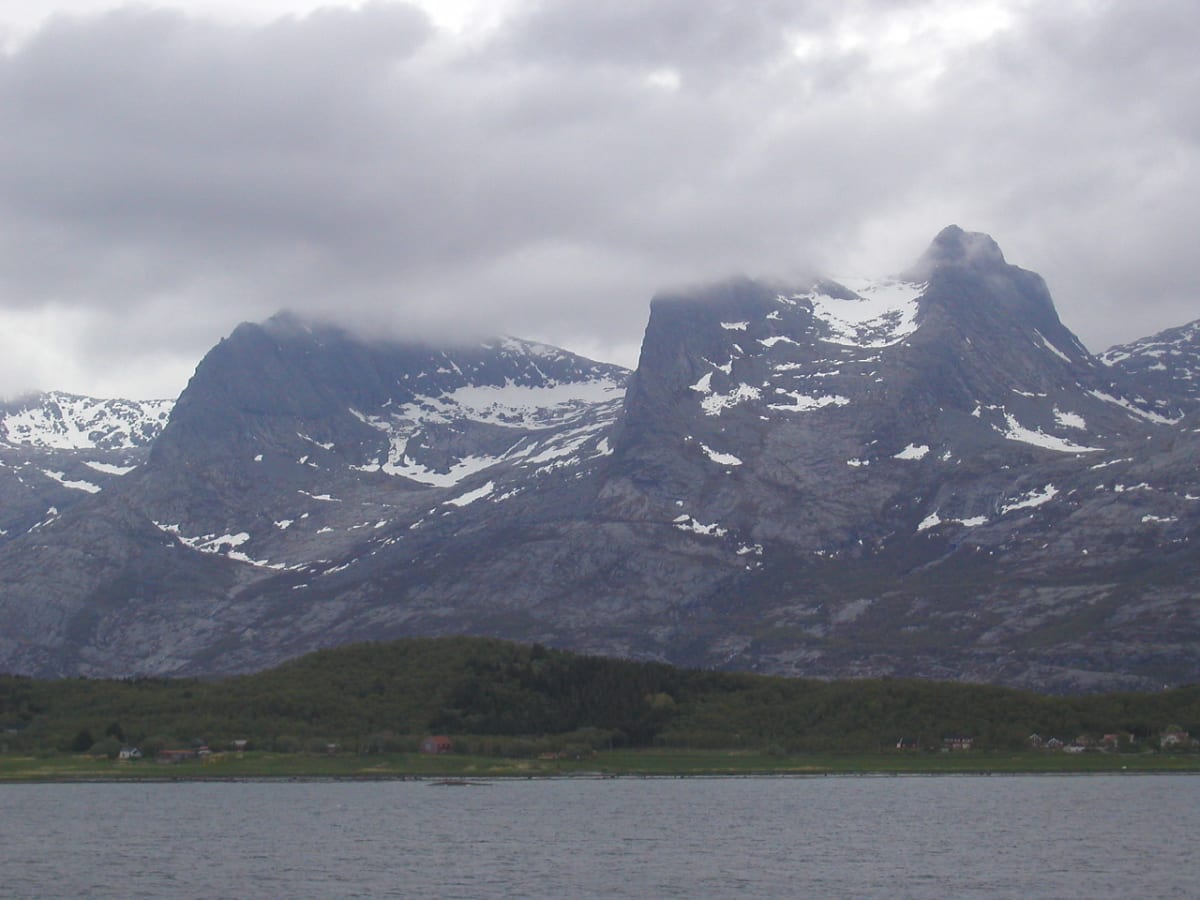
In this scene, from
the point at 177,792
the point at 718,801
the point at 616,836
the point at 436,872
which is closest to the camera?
the point at 436,872

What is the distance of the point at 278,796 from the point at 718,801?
164 ft

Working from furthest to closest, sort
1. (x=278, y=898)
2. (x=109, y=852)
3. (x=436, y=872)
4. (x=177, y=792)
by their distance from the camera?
(x=177, y=792) → (x=109, y=852) → (x=436, y=872) → (x=278, y=898)

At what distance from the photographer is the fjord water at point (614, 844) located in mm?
107688

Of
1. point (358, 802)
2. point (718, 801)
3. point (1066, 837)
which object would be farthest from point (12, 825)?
point (1066, 837)

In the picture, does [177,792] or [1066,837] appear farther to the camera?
[177,792]

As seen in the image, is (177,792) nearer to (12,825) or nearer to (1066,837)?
(12,825)

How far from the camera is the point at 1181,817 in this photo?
487 feet

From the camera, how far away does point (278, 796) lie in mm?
189500

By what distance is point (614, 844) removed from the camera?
133 m

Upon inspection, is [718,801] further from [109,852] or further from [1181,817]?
[109,852]

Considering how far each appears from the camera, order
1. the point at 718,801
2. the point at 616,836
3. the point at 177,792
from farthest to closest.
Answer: the point at 177,792, the point at 718,801, the point at 616,836

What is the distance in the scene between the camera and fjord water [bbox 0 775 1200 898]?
108 meters

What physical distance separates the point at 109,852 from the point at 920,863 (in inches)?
2393

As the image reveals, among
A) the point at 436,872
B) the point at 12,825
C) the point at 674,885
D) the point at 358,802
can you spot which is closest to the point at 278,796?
the point at 358,802
